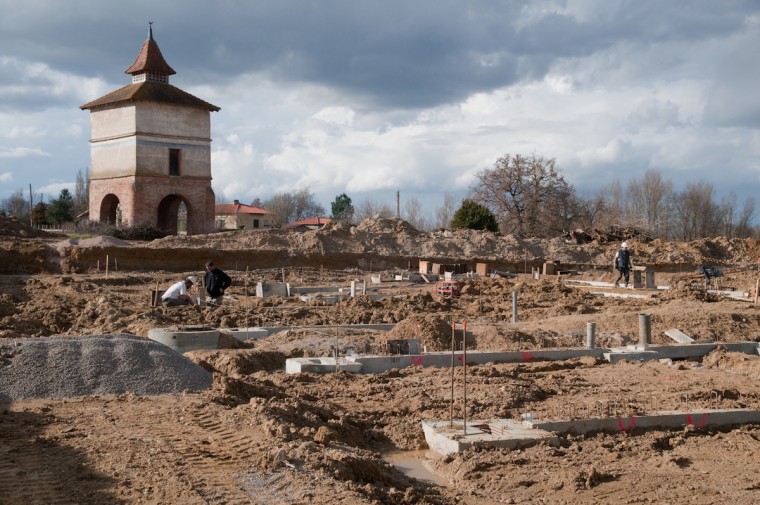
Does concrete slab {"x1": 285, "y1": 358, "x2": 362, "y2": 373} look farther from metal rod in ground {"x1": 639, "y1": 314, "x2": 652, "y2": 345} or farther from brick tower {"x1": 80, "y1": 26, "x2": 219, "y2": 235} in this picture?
brick tower {"x1": 80, "y1": 26, "x2": 219, "y2": 235}

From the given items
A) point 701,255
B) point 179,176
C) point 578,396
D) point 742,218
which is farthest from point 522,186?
point 578,396

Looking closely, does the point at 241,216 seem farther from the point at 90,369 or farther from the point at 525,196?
the point at 90,369

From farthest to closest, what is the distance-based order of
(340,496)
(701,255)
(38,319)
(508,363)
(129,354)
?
1. (701,255)
2. (38,319)
3. (508,363)
4. (129,354)
5. (340,496)

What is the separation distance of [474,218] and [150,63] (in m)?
18.5

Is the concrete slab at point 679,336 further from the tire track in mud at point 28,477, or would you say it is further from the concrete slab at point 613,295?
the tire track in mud at point 28,477

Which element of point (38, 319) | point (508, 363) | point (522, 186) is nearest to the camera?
point (508, 363)

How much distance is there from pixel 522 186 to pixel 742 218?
1083 inches

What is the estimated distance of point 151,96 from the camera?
3531 centimetres

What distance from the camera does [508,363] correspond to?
12.2 m

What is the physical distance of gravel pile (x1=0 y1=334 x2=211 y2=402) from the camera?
8.86m

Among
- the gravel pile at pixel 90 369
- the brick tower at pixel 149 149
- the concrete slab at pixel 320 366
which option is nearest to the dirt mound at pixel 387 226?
the brick tower at pixel 149 149

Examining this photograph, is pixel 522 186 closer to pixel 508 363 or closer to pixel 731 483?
pixel 508 363

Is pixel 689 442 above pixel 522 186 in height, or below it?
below

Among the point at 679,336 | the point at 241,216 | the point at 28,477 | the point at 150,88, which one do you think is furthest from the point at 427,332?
the point at 241,216
